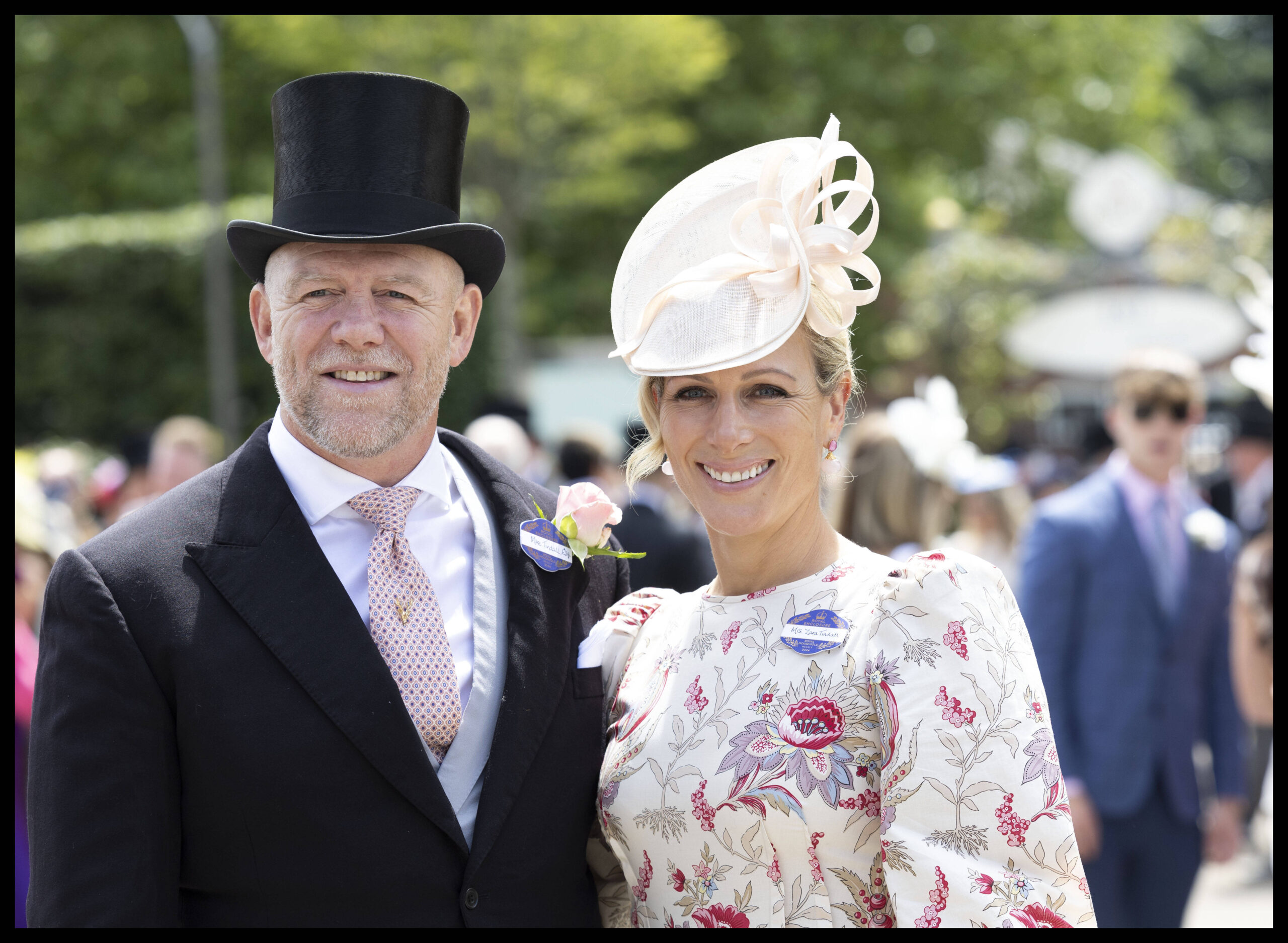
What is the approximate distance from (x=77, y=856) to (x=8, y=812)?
1.95 meters

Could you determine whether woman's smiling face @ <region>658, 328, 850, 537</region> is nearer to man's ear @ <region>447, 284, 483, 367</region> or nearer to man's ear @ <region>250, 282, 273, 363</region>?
man's ear @ <region>447, 284, 483, 367</region>

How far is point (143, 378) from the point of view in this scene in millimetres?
14461

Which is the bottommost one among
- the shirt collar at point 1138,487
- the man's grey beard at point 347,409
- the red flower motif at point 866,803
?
the red flower motif at point 866,803

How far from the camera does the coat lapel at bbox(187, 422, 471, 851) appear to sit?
230 cm

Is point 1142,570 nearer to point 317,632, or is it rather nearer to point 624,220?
point 317,632

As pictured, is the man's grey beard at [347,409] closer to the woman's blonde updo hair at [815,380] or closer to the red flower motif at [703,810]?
the woman's blonde updo hair at [815,380]

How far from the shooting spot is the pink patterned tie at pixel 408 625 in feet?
7.99

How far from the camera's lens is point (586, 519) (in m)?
2.79

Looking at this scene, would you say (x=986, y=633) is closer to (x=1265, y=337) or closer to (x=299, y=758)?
(x=299, y=758)

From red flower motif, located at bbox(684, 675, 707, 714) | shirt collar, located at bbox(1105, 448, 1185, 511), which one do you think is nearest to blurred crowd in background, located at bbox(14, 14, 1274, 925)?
shirt collar, located at bbox(1105, 448, 1185, 511)

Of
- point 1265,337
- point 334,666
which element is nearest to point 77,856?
point 334,666

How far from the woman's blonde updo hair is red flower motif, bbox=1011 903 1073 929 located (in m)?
1.07

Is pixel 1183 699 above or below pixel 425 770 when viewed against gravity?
below

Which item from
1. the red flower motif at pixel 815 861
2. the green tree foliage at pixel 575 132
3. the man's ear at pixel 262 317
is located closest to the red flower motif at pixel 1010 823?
the red flower motif at pixel 815 861
